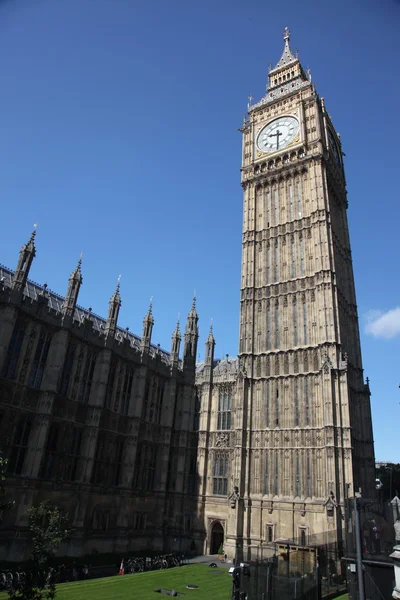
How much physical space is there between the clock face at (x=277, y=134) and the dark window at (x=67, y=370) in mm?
35617

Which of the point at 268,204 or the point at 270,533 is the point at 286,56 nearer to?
the point at 268,204

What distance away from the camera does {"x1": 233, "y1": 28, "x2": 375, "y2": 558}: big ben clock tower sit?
35906 mm

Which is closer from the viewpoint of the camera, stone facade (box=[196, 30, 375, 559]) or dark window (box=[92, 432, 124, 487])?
dark window (box=[92, 432, 124, 487])

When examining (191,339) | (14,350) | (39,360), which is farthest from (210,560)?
(14,350)

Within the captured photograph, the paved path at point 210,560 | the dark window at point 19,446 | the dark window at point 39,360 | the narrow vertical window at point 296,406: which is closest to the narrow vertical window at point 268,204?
the narrow vertical window at point 296,406

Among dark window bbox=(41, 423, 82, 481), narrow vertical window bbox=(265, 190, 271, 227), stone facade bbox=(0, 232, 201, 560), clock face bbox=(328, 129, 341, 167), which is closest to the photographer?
stone facade bbox=(0, 232, 201, 560)

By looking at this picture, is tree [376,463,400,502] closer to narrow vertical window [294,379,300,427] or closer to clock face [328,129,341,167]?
narrow vertical window [294,379,300,427]

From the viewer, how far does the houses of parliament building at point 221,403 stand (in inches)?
1270

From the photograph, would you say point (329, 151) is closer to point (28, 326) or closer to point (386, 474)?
point (28, 326)

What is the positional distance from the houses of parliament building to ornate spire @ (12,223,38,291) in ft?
0.30

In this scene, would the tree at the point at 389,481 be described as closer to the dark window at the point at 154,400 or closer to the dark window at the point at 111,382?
the dark window at the point at 154,400

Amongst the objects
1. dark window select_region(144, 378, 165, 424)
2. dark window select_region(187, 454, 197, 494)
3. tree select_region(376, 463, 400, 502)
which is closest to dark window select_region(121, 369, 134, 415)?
dark window select_region(144, 378, 165, 424)

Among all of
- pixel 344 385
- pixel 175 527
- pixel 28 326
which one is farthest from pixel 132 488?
pixel 344 385

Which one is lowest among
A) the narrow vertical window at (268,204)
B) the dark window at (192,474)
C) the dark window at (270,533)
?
the dark window at (270,533)
